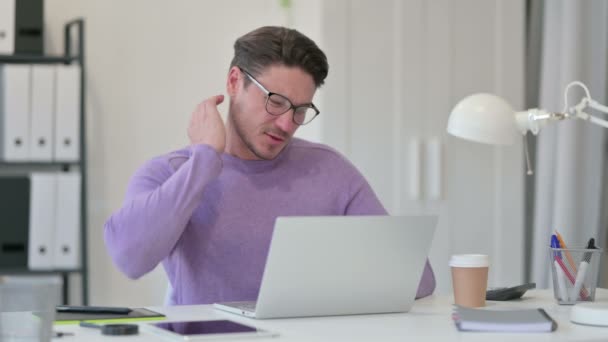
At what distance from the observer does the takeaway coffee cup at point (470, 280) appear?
6.14 ft

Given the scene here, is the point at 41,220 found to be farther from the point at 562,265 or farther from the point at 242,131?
the point at 562,265

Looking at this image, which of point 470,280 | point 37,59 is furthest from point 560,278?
point 37,59

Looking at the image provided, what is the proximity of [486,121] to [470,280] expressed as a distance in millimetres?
326

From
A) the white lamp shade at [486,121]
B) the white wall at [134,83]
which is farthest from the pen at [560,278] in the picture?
the white wall at [134,83]

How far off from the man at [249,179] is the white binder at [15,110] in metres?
1.41

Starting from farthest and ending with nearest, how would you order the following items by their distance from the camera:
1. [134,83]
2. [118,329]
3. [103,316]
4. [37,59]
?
[134,83] → [37,59] → [103,316] → [118,329]

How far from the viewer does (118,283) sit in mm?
3742

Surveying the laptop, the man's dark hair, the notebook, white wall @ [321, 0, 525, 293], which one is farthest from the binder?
the notebook

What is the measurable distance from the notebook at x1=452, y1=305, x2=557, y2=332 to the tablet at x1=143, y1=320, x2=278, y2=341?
0.32 metres

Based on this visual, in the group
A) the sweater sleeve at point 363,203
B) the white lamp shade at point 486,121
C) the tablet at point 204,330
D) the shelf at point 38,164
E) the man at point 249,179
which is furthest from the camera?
the shelf at point 38,164

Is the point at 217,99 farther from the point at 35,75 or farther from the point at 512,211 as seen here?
the point at 512,211

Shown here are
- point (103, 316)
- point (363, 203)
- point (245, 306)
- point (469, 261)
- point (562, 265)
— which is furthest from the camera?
point (363, 203)

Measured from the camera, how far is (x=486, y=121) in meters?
1.82

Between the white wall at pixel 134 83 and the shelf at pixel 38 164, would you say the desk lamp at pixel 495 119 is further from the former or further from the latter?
the shelf at pixel 38 164
